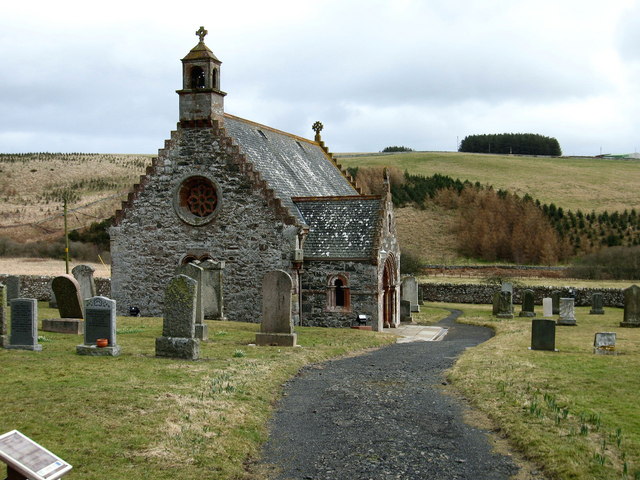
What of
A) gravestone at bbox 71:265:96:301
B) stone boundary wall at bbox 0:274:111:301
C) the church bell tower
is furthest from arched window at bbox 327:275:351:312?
stone boundary wall at bbox 0:274:111:301

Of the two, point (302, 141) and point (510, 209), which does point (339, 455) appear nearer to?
point (302, 141)

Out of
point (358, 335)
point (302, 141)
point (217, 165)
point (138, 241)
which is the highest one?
point (302, 141)

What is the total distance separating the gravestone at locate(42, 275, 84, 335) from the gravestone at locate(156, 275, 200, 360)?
16.3ft

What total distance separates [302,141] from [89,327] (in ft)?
85.5

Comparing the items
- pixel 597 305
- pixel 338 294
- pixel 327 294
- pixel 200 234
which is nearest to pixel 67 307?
pixel 200 234

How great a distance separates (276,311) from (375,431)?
9.41 meters

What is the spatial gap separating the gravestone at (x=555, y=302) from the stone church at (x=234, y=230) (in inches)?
525

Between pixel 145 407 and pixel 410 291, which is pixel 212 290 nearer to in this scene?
pixel 410 291

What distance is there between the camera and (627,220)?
81500 millimetres

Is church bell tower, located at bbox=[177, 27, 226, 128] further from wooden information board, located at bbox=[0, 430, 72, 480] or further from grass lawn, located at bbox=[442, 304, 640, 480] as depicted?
wooden information board, located at bbox=[0, 430, 72, 480]

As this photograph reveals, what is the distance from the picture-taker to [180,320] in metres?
17.4

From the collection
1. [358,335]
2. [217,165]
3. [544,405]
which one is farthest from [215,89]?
[544,405]

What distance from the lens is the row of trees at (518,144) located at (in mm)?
150500

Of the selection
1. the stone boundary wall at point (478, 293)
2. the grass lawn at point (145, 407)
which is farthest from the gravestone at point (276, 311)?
the stone boundary wall at point (478, 293)
